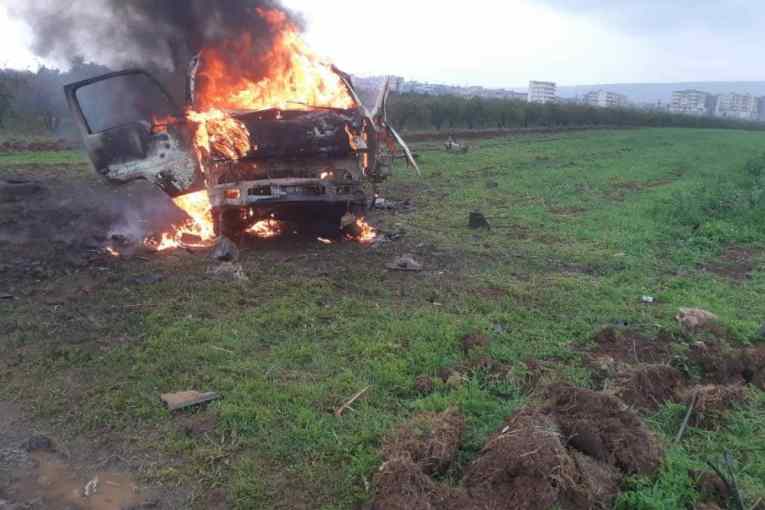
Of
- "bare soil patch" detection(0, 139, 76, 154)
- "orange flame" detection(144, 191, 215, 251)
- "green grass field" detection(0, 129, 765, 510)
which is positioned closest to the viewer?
"green grass field" detection(0, 129, 765, 510)

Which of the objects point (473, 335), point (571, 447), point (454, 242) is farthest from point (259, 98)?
point (571, 447)

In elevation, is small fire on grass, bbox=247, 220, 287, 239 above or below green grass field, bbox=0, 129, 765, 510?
above

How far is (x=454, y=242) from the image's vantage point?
8.34m

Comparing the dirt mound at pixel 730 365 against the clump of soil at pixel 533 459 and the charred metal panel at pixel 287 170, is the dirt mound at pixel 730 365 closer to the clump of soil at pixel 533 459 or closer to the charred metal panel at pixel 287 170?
the clump of soil at pixel 533 459

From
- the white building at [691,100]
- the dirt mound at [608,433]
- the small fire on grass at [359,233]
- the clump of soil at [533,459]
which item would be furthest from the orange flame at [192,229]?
the white building at [691,100]

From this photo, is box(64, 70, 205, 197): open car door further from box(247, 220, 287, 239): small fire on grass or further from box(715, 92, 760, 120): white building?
box(715, 92, 760, 120): white building

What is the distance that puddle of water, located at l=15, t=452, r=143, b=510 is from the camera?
3.01 meters

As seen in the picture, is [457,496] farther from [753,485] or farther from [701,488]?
[753,485]

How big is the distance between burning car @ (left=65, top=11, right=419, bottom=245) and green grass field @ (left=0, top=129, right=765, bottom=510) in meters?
0.75

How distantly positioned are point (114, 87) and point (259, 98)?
2.46 metres

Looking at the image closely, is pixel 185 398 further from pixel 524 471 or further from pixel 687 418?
pixel 687 418

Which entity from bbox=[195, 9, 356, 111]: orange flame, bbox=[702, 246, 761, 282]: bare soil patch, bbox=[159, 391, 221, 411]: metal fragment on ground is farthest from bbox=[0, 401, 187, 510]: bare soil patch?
bbox=[702, 246, 761, 282]: bare soil patch

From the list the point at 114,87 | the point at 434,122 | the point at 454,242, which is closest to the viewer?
the point at 454,242

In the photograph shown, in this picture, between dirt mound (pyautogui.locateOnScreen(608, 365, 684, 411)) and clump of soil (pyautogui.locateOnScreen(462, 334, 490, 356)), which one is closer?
dirt mound (pyautogui.locateOnScreen(608, 365, 684, 411))
